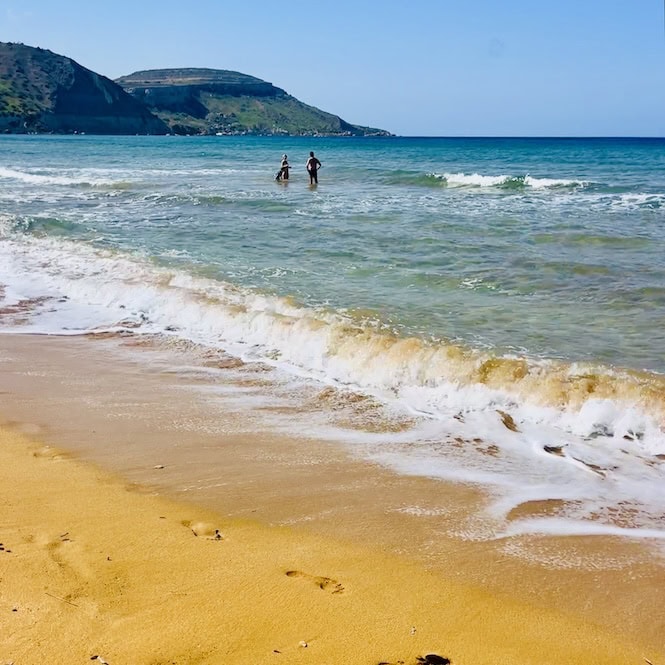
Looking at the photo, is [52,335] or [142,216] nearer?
[52,335]

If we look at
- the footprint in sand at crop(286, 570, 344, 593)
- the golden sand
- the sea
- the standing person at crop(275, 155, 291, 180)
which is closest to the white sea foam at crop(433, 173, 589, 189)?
the standing person at crop(275, 155, 291, 180)

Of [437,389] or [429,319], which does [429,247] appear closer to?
[429,319]

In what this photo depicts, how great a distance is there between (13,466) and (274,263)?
333 inches

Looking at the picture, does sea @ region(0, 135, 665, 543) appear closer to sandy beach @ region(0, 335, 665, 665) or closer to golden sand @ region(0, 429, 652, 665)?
sandy beach @ region(0, 335, 665, 665)

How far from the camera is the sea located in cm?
538

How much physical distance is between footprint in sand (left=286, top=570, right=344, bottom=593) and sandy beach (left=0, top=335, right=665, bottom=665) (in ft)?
0.04

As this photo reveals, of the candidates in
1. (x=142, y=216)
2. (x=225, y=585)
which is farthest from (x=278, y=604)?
(x=142, y=216)

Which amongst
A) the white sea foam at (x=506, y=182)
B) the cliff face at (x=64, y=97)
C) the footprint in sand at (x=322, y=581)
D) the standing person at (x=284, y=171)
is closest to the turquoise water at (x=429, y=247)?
the white sea foam at (x=506, y=182)

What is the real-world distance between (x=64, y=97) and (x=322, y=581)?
566 feet

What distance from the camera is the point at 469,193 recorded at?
28.4 meters

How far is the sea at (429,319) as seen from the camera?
5379mm

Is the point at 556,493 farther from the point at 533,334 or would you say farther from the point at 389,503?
the point at 533,334

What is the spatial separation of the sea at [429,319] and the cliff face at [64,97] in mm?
142077

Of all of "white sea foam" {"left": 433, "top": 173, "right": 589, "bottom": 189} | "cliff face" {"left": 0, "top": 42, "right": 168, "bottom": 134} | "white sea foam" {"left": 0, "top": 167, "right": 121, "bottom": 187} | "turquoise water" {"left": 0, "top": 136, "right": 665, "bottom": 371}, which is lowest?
"turquoise water" {"left": 0, "top": 136, "right": 665, "bottom": 371}
